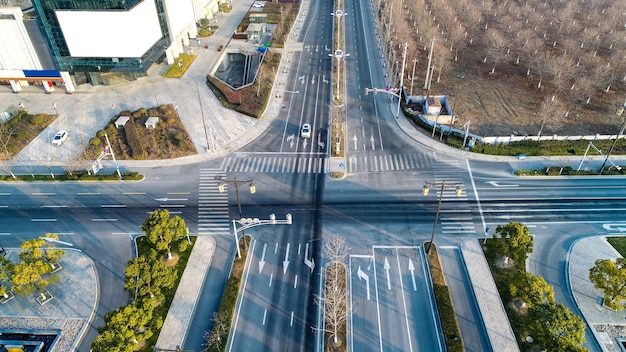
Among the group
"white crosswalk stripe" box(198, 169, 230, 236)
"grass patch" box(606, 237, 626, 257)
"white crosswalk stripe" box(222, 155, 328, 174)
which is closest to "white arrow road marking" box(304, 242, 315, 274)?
"white crosswalk stripe" box(198, 169, 230, 236)

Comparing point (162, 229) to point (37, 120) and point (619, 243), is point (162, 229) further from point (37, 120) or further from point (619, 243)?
point (619, 243)

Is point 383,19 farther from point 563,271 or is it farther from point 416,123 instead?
point 563,271

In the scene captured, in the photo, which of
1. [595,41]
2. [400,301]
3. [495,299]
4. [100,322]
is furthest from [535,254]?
[595,41]

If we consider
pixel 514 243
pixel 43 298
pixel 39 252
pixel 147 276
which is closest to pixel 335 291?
pixel 147 276

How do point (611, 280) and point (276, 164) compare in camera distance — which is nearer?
point (611, 280)

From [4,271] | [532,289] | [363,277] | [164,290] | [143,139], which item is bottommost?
[164,290]

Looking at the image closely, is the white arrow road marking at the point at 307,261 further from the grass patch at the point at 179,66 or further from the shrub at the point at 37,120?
the grass patch at the point at 179,66

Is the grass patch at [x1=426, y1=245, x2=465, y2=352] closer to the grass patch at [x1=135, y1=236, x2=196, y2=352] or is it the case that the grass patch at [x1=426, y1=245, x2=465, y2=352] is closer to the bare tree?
the bare tree
